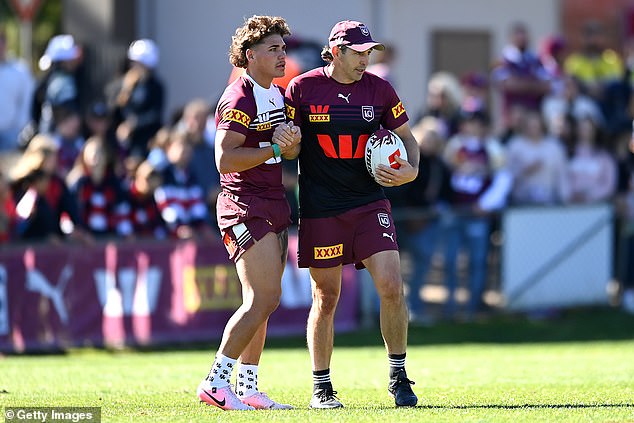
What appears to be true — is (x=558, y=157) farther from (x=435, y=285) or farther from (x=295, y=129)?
(x=295, y=129)

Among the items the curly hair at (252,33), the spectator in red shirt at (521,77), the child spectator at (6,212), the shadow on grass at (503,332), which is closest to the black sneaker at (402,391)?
the curly hair at (252,33)

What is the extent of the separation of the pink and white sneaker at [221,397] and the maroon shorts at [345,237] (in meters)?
1.03

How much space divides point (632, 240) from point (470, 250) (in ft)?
8.84

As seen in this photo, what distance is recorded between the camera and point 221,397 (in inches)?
329

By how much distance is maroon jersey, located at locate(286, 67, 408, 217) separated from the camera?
8.66 metres

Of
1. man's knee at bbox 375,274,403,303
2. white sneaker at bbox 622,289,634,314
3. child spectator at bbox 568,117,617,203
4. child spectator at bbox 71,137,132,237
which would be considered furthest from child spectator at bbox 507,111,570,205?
man's knee at bbox 375,274,403,303

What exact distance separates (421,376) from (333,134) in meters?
3.14

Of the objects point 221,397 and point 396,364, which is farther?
point 396,364

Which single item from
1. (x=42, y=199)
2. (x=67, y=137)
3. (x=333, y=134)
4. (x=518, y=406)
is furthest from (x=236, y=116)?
(x=67, y=137)

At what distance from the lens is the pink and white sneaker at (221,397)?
836cm

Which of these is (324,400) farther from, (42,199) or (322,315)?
(42,199)

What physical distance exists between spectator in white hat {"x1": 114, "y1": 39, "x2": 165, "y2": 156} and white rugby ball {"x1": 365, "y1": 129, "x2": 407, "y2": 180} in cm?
836

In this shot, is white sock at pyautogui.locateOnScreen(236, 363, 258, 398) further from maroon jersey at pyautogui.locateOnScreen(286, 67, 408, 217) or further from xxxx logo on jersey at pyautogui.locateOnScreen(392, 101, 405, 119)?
xxxx logo on jersey at pyautogui.locateOnScreen(392, 101, 405, 119)

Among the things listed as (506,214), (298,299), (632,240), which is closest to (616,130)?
(632,240)
